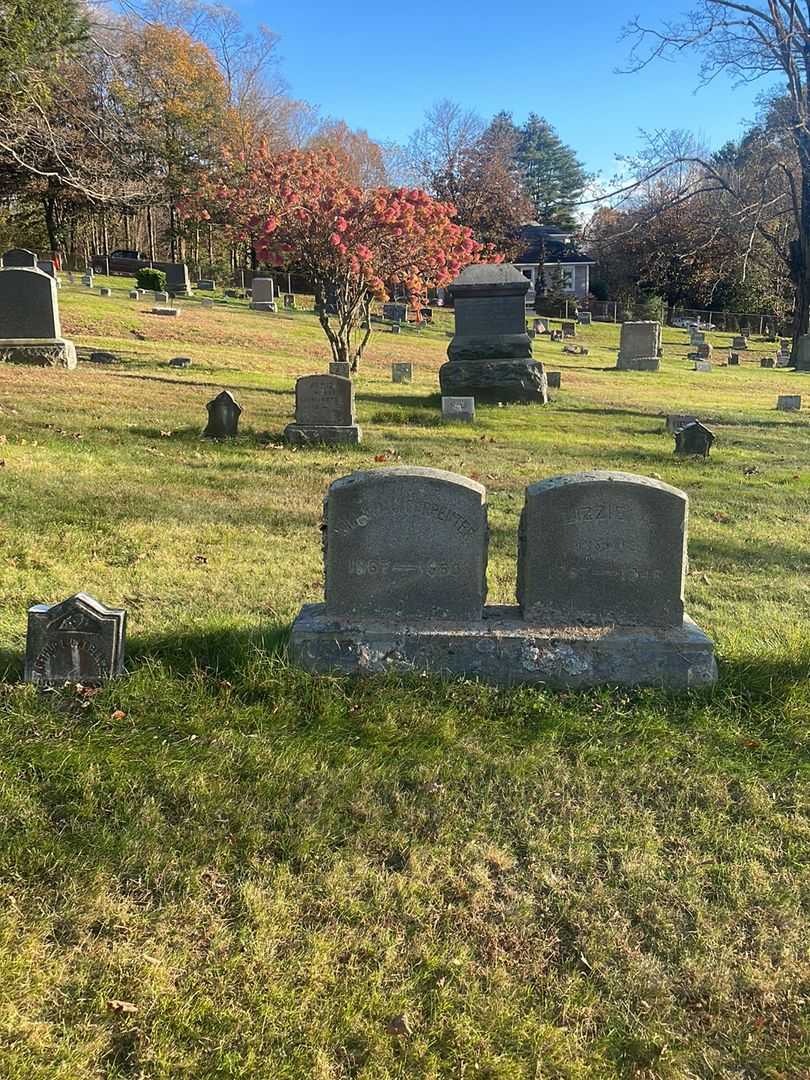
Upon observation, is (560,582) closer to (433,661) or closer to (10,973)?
(433,661)

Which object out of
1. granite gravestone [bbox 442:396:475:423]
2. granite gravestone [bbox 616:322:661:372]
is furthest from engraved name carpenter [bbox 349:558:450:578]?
granite gravestone [bbox 616:322:661:372]

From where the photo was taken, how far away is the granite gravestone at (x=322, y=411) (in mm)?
10578

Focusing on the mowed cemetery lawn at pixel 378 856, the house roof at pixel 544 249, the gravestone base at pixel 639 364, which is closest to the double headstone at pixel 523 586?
the mowed cemetery lawn at pixel 378 856

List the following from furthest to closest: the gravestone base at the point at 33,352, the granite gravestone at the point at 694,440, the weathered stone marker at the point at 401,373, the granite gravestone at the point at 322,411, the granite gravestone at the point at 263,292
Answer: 1. the granite gravestone at the point at 263,292
2. the weathered stone marker at the point at 401,373
3. the gravestone base at the point at 33,352
4. the granite gravestone at the point at 694,440
5. the granite gravestone at the point at 322,411

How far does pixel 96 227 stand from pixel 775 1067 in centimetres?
6095

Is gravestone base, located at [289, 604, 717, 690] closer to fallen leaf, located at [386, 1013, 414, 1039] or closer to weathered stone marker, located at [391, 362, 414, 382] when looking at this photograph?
fallen leaf, located at [386, 1013, 414, 1039]

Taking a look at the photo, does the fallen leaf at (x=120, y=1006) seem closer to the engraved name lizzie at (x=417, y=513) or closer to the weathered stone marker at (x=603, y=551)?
the engraved name lizzie at (x=417, y=513)

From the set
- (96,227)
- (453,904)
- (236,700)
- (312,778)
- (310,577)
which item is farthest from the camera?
(96,227)

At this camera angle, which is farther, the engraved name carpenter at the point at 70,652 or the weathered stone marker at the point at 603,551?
the weathered stone marker at the point at 603,551

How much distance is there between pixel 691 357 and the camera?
33.2 m

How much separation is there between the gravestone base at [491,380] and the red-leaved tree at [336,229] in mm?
2839

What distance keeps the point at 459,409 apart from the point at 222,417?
432cm

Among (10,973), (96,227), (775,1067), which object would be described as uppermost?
(96,227)

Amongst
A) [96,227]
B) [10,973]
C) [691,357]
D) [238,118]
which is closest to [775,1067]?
[10,973]
